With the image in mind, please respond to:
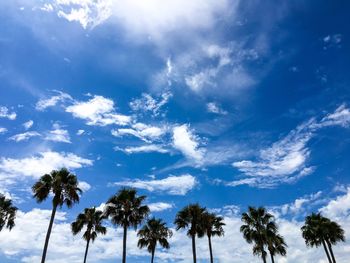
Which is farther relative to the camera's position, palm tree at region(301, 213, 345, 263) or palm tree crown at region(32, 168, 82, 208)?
palm tree at region(301, 213, 345, 263)

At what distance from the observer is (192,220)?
163 feet

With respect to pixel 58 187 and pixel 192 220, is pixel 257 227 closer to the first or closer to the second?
pixel 192 220

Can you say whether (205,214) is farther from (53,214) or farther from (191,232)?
(53,214)

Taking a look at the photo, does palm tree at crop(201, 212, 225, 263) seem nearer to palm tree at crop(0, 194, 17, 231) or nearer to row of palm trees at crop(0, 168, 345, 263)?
row of palm trees at crop(0, 168, 345, 263)

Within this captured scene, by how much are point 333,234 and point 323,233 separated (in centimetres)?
145

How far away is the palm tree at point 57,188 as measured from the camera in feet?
133

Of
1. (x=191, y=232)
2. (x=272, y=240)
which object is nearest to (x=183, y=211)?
(x=191, y=232)

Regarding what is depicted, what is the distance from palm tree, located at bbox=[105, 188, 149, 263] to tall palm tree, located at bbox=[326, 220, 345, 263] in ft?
99.3

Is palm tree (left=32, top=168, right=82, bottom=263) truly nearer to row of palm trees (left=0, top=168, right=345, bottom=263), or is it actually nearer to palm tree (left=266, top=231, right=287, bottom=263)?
row of palm trees (left=0, top=168, right=345, bottom=263)

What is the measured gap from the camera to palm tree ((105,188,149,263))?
42531mm

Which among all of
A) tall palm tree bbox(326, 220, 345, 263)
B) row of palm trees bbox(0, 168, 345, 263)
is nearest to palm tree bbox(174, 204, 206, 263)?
row of palm trees bbox(0, 168, 345, 263)

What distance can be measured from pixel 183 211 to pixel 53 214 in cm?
1886

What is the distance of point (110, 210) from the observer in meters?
42.9

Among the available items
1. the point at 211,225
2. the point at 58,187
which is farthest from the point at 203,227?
the point at 58,187
